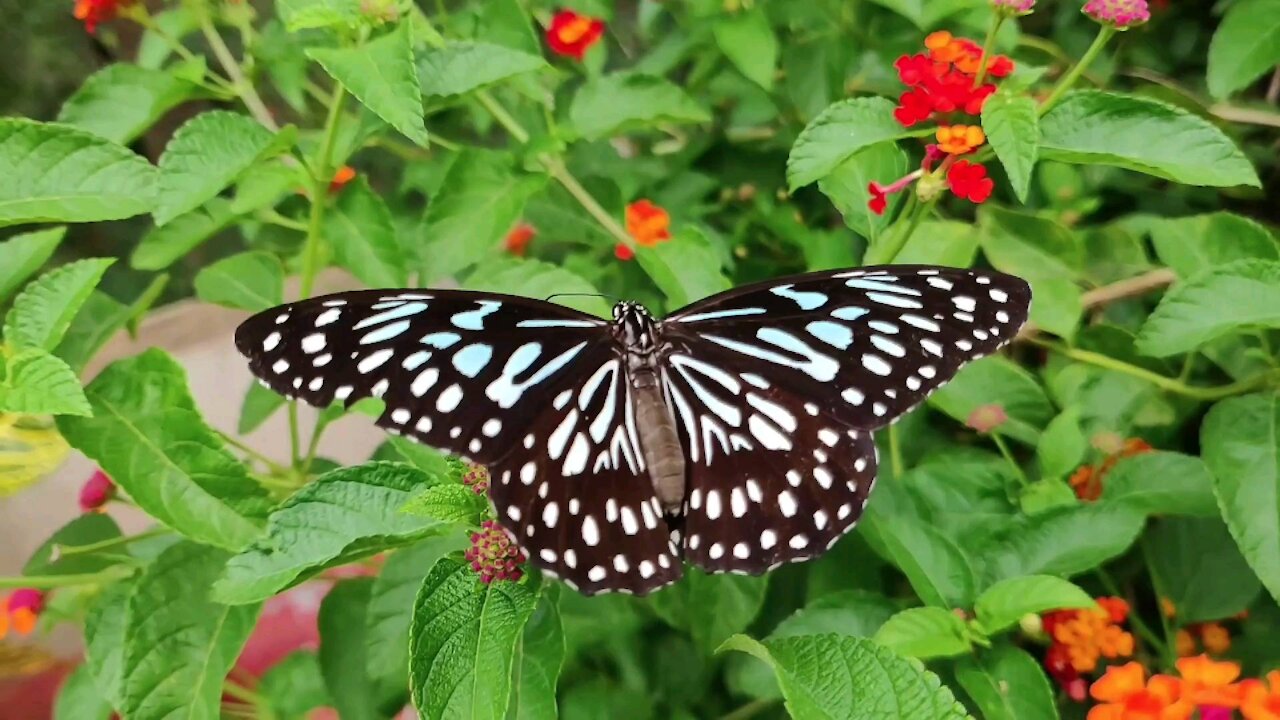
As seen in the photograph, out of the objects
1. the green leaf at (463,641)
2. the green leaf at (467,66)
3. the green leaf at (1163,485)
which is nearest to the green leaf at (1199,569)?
the green leaf at (1163,485)

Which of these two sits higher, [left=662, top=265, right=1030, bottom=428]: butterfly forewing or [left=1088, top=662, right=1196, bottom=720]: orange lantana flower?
[left=662, top=265, right=1030, bottom=428]: butterfly forewing

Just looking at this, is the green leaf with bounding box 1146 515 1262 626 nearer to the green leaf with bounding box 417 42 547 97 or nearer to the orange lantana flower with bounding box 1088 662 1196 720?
the orange lantana flower with bounding box 1088 662 1196 720

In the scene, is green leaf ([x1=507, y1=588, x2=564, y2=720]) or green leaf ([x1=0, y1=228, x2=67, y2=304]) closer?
green leaf ([x1=507, y1=588, x2=564, y2=720])

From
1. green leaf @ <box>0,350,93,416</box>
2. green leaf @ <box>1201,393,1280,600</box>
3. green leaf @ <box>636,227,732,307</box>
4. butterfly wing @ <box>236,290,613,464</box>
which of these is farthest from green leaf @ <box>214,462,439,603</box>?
green leaf @ <box>1201,393,1280,600</box>

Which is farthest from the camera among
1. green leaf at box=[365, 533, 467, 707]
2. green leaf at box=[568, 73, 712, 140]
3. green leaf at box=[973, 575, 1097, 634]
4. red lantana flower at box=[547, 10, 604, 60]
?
red lantana flower at box=[547, 10, 604, 60]

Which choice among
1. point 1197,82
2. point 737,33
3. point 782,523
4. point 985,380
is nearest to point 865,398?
point 782,523

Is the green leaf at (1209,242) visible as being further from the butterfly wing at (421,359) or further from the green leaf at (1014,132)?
the butterfly wing at (421,359)
